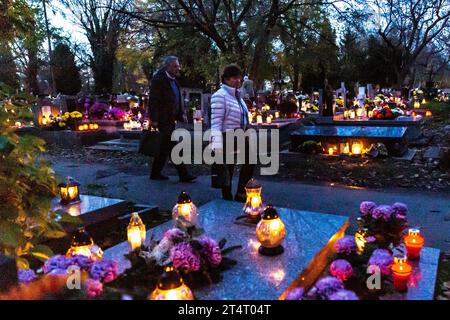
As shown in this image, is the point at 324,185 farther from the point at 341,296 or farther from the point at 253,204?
the point at 341,296

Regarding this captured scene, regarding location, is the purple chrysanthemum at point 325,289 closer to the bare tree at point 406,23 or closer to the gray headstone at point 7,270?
the gray headstone at point 7,270

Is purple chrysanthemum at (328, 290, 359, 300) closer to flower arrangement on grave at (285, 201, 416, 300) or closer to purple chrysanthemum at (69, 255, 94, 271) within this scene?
A: flower arrangement on grave at (285, 201, 416, 300)

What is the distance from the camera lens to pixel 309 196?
20.5 feet

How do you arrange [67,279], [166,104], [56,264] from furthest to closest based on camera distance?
[166,104] < [56,264] < [67,279]

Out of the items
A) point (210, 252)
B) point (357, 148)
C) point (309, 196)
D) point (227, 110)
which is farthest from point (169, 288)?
point (357, 148)

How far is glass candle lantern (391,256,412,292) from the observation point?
2.77 metres

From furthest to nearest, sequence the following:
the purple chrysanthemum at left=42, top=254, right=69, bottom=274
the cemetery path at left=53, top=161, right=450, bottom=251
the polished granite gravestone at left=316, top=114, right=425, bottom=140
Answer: the polished granite gravestone at left=316, top=114, right=425, bottom=140
the cemetery path at left=53, top=161, right=450, bottom=251
the purple chrysanthemum at left=42, top=254, right=69, bottom=274

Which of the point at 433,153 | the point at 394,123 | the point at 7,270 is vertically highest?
the point at 394,123

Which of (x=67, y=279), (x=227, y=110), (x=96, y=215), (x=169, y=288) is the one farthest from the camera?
(x=227, y=110)

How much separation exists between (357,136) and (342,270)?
6.65 metres

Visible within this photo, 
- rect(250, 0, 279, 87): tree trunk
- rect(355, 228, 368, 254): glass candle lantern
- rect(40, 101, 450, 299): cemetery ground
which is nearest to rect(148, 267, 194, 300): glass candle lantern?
rect(355, 228, 368, 254): glass candle lantern

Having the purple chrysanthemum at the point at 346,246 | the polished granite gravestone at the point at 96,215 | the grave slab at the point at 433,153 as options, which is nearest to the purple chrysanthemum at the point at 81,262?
the polished granite gravestone at the point at 96,215

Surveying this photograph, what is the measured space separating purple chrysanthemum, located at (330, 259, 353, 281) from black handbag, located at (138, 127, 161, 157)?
4.59m

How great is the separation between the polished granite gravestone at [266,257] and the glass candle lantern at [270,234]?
6 cm
